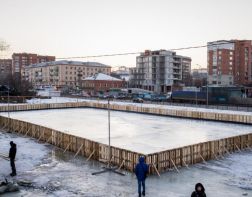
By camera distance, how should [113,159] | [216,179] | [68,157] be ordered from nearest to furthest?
1. [216,179]
2. [113,159]
3. [68,157]

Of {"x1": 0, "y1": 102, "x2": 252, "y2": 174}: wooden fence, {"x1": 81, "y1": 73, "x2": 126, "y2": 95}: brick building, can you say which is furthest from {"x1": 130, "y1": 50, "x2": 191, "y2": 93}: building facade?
{"x1": 0, "y1": 102, "x2": 252, "y2": 174}: wooden fence

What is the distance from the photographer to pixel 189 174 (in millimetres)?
21031

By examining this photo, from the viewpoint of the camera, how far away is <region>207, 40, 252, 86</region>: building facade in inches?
4946

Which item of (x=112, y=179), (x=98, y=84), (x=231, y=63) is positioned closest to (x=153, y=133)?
(x=112, y=179)

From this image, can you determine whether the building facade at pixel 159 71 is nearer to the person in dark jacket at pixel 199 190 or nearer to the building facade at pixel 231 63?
the building facade at pixel 231 63

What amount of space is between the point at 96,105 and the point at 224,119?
3179 centimetres

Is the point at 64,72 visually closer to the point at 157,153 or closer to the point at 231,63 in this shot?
the point at 231,63

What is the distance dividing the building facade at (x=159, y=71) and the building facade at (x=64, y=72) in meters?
33.9

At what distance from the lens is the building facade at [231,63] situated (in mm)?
125625

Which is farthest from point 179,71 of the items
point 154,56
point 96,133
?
point 96,133

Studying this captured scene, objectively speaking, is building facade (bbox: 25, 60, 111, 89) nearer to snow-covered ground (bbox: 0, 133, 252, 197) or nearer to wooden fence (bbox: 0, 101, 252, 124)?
wooden fence (bbox: 0, 101, 252, 124)

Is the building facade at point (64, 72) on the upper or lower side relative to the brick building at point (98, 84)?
upper

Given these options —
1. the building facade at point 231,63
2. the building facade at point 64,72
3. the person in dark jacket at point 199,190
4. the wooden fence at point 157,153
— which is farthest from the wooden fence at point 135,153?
the building facade at point 64,72

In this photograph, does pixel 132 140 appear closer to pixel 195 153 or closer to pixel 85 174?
pixel 195 153
